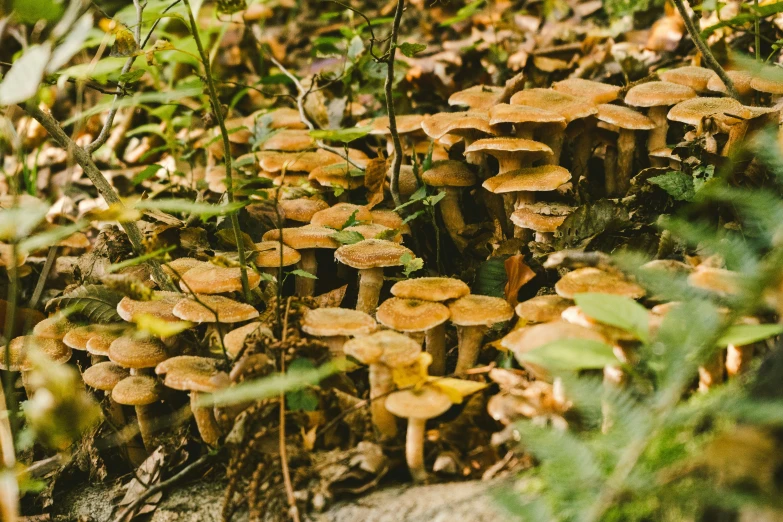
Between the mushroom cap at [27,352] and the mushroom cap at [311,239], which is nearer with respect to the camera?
the mushroom cap at [27,352]

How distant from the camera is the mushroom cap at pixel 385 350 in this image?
7.07 ft

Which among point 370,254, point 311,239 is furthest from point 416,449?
point 311,239

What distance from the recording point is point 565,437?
4.67 feet

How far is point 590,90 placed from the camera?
3.75 meters

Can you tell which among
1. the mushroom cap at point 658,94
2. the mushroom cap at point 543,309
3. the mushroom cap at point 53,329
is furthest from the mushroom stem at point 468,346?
the mushroom cap at point 53,329

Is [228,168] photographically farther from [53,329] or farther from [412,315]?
[53,329]

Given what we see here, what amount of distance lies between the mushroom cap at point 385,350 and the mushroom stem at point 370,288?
91 cm

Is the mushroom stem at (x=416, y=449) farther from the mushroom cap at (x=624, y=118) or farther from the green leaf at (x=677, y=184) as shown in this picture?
the mushroom cap at (x=624, y=118)

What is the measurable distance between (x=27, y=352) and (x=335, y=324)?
1.80 m

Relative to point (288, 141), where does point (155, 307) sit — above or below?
below

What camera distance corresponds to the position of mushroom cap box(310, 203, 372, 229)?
3512 millimetres

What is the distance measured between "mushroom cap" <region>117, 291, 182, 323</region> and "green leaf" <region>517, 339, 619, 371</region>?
190cm

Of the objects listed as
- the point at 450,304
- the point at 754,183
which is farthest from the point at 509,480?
the point at 754,183

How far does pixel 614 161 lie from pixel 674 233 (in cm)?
118
